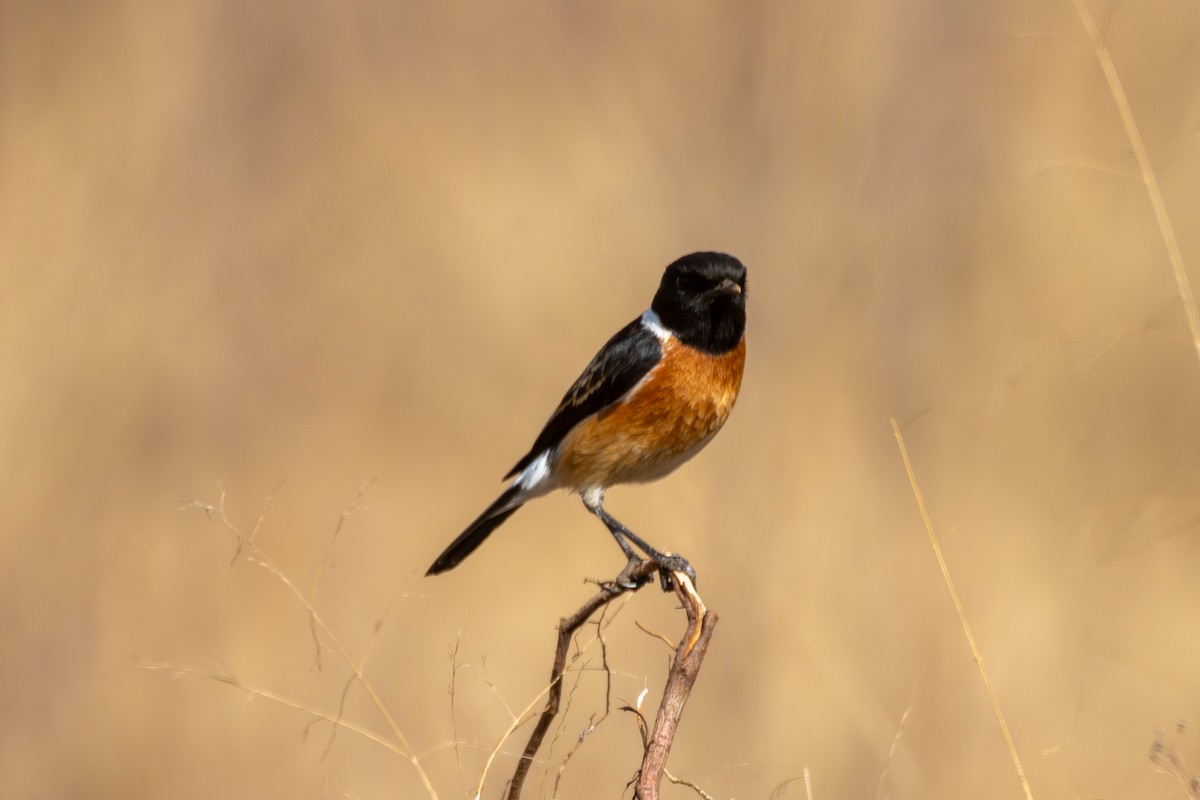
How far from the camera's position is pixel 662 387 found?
459 centimetres

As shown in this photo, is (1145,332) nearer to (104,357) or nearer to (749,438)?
(749,438)

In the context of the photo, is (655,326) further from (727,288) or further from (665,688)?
(665,688)

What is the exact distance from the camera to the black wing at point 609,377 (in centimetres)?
467

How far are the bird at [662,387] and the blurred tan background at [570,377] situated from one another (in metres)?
0.73

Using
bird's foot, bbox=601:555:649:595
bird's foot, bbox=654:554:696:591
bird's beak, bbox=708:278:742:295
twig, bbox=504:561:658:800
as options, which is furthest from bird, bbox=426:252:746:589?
twig, bbox=504:561:658:800

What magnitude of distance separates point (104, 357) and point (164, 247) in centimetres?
83

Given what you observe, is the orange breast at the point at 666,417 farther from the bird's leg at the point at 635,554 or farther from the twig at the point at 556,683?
the twig at the point at 556,683

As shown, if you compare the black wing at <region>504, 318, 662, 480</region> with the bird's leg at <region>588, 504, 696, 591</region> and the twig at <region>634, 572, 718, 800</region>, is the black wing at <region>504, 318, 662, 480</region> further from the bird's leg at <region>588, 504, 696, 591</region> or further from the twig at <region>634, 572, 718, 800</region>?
the twig at <region>634, 572, 718, 800</region>

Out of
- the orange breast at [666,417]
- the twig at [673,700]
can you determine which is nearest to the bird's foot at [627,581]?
the twig at [673,700]

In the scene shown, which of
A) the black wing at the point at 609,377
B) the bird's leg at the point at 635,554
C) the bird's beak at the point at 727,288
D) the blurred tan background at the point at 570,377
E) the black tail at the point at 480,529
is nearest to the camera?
the bird's leg at the point at 635,554

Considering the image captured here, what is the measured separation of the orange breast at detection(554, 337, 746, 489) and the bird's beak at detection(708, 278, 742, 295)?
228mm

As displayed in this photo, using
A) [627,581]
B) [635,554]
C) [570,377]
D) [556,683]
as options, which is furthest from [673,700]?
[570,377]

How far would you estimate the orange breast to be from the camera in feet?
15.0

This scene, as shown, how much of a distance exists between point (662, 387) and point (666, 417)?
0.10 metres
